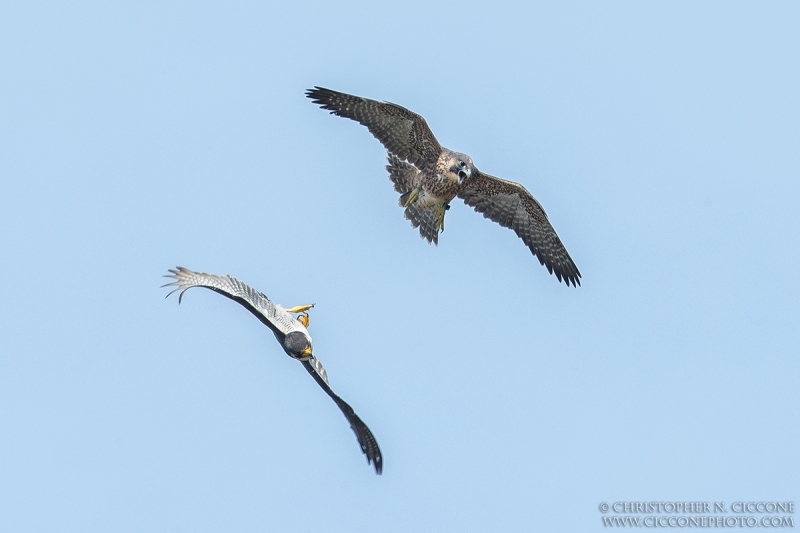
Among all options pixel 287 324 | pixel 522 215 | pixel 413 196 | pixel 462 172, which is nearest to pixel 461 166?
pixel 462 172

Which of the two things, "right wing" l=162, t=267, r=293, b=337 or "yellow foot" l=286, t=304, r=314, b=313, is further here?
"yellow foot" l=286, t=304, r=314, b=313

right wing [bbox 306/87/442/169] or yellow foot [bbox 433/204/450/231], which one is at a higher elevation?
right wing [bbox 306/87/442/169]

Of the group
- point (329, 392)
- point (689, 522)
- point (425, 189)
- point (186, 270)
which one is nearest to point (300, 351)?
point (329, 392)

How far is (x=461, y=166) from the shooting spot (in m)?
18.7

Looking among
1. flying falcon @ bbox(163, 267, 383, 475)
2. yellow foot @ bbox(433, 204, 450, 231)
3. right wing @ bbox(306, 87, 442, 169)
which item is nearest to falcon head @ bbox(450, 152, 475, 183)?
right wing @ bbox(306, 87, 442, 169)

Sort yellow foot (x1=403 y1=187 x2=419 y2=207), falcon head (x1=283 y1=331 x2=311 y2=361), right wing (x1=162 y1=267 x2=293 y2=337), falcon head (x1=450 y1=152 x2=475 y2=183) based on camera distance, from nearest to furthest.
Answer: right wing (x1=162 y1=267 x2=293 y2=337) → falcon head (x1=283 y1=331 x2=311 y2=361) → falcon head (x1=450 y1=152 x2=475 y2=183) → yellow foot (x1=403 y1=187 x2=419 y2=207)

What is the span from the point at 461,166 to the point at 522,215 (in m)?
2.20

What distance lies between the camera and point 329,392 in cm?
1516

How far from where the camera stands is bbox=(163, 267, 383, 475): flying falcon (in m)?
14.6

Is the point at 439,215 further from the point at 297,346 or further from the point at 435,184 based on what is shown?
the point at 297,346

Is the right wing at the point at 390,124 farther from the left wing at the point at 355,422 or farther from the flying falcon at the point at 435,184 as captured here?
the left wing at the point at 355,422

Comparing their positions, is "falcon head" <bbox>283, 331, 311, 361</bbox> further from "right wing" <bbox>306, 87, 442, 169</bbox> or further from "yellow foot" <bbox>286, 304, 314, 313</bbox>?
"right wing" <bbox>306, 87, 442, 169</bbox>

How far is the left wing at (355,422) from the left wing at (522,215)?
4.91 metres

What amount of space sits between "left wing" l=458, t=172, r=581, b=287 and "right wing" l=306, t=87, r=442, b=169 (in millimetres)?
960
